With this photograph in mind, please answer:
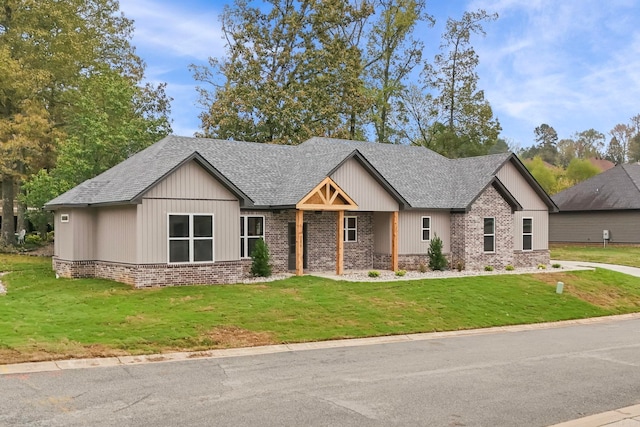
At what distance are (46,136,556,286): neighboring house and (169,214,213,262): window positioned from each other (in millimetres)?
33

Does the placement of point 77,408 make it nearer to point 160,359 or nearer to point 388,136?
point 160,359

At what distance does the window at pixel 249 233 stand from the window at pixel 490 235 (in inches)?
428

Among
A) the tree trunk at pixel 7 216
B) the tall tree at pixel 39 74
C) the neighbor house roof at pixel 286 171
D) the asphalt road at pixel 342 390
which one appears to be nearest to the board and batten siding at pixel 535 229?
the neighbor house roof at pixel 286 171

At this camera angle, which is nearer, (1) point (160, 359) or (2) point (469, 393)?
(2) point (469, 393)

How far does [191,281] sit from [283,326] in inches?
244

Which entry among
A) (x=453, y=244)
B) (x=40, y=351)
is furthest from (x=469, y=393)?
(x=453, y=244)

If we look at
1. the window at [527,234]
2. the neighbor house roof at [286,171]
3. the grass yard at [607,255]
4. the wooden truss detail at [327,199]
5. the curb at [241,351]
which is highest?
the neighbor house roof at [286,171]

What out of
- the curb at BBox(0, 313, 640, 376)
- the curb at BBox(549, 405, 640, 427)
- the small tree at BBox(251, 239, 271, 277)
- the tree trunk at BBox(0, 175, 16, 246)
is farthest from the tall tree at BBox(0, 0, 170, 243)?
the curb at BBox(549, 405, 640, 427)

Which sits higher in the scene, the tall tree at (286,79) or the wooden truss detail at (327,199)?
the tall tree at (286,79)

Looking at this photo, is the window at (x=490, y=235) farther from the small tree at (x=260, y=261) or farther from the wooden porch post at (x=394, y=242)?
the small tree at (x=260, y=261)

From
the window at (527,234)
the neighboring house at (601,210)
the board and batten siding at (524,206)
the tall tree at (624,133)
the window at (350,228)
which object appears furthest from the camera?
the tall tree at (624,133)

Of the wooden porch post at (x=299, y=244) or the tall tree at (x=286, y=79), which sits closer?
the wooden porch post at (x=299, y=244)

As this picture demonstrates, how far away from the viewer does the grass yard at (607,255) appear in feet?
112

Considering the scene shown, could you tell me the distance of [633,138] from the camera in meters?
97.8
